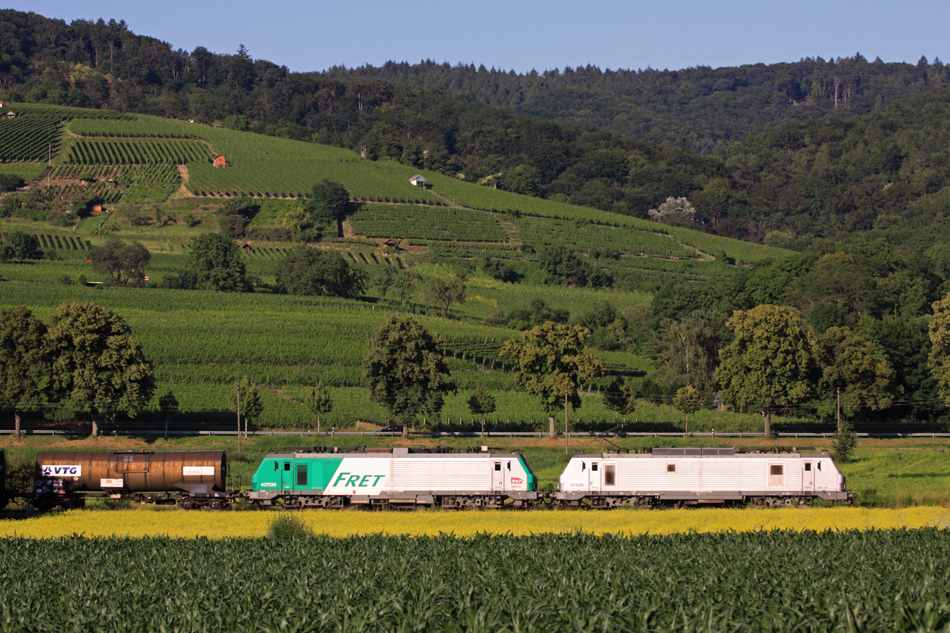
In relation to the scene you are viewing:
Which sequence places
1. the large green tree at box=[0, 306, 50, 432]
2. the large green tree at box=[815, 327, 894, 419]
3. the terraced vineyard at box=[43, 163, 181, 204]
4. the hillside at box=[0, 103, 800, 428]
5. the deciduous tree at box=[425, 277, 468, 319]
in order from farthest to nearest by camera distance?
the terraced vineyard at box=[43, 163, 181, 204]
the deciduous tree at box=[425, 277, 468, 319]
the hillside at box=[0, 103, 800, 428]
the large green tree at box=[815, 327, 894, 419]
the large green tree at box=[0, 306, 50, 432]

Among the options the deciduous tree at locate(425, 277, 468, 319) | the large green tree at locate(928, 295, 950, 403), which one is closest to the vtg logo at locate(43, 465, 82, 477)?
the large green tree at locate(928, 295, 950, 403)

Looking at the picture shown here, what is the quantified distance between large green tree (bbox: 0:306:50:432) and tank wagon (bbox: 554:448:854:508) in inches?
1750

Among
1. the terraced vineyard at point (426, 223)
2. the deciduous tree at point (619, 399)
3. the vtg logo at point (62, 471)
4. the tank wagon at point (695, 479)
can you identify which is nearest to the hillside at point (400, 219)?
the terraced vineyard at point (426, 223)

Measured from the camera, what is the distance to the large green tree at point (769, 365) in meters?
74.4

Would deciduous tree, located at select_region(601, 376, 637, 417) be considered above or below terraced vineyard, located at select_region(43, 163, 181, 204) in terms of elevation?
below

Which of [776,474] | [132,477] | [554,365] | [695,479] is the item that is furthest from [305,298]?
[776,474]

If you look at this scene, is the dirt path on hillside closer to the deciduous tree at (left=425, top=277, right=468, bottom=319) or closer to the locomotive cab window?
the deciduous tree at (left=425, top=277, right=468, bottom=319)

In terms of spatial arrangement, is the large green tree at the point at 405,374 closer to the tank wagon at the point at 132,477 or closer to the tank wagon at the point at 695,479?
the tank wagon at the point at 132,477

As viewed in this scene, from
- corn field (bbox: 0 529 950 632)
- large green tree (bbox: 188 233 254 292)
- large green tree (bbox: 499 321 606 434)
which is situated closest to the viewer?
corn field (bbox: 0 529 950 632)

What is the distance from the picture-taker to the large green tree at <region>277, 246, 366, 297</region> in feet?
401

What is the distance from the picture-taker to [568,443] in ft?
225

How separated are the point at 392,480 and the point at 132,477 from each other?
Answer: 13386 mm

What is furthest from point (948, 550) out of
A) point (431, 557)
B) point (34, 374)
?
point (34, 374)

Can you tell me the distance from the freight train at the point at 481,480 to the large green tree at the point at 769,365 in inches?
1188
